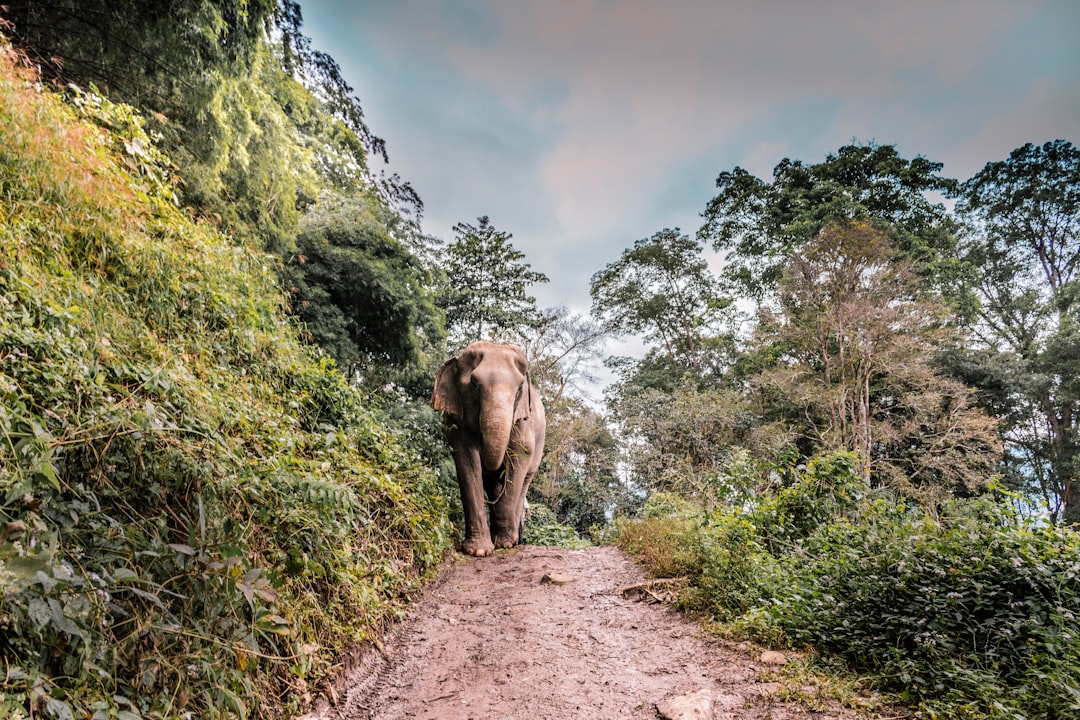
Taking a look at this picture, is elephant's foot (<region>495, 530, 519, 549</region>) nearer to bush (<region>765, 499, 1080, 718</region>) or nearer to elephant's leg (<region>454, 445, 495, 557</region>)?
elephant's leg (<region>454, 445, 495, 557</region>)

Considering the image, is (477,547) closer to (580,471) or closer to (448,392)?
(448,392)

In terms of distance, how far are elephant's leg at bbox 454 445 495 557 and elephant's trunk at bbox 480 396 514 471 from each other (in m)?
0.24

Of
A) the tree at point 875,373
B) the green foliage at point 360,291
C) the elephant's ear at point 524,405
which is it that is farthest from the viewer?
the tree at point 875,373

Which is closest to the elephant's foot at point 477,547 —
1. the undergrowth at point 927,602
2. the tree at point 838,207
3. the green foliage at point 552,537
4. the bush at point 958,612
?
the green foliage at point 552,537

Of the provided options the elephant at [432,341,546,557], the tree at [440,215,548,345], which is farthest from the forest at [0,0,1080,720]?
the tree at [440,215,548,345]

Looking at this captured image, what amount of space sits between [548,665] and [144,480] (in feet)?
7.40

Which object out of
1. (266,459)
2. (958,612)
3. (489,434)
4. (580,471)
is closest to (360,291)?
(489,434)

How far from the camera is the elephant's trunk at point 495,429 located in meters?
6.30

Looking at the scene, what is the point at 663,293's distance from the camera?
78.6 feet

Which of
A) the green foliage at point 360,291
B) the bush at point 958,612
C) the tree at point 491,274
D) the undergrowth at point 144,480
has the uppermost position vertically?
the tree at point 491,274

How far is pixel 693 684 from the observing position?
8.85 feet

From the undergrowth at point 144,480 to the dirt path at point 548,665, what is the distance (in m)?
0.29

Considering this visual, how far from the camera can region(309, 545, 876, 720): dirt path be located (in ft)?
8.05

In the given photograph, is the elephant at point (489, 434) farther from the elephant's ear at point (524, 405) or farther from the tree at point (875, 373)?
the tree at point (875, 373)
